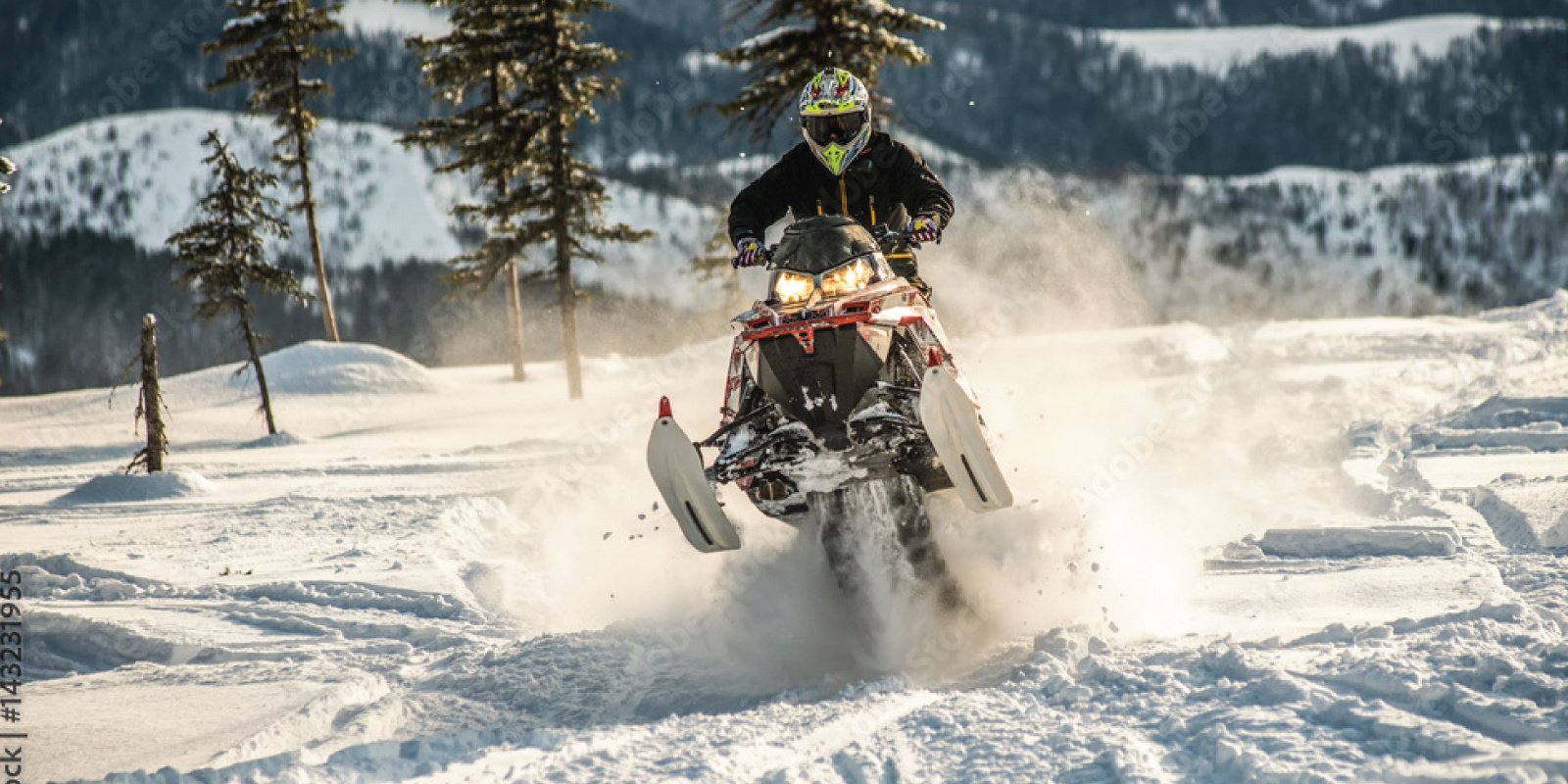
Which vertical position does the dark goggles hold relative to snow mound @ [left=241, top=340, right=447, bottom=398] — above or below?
above

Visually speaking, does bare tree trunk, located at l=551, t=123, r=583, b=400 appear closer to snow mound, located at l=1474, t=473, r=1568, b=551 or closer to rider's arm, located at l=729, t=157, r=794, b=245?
rider's arm, located at l=729, t=157, r=794, b=245

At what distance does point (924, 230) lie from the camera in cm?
655

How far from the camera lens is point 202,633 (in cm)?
631

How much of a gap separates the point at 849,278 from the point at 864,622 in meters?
1.74

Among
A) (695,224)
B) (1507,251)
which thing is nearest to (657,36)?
(695,224)

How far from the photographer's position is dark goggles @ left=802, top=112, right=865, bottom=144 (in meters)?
6.77

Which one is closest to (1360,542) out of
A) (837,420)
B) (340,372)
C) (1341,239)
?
(837,420)

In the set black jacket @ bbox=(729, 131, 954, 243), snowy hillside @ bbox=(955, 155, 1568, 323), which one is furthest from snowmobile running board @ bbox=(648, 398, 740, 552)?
snowy hillside @ bbox=(955, 155, 1568, 323)

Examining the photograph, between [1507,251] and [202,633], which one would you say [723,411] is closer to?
[202,633]

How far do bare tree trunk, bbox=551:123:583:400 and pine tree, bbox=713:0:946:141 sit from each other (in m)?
4.73

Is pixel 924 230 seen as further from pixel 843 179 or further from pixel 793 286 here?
pixel 793 286

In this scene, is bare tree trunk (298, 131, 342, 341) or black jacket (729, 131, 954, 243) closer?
black jacket (729, 131, 954, 243)

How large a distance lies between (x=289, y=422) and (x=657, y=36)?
593 ft

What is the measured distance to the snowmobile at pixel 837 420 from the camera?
5.30 m
